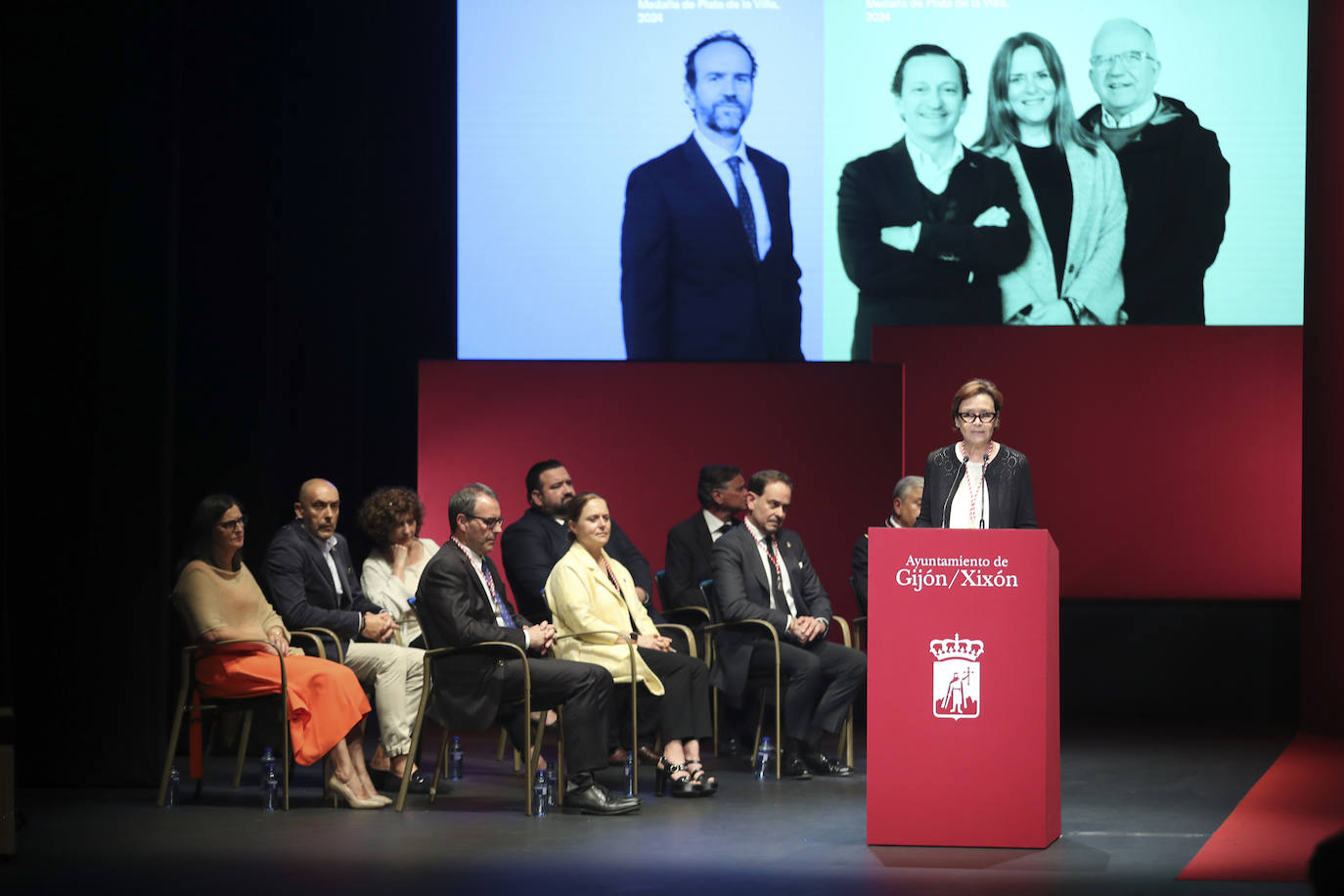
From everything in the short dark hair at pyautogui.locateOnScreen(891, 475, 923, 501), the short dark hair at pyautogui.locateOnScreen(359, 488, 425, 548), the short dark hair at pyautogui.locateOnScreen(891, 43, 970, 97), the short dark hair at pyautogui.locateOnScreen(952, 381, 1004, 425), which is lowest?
the short dark hair at pyautogui.locateOnScreen(359, 488, 425, 548)

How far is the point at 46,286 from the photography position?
5.95 meters

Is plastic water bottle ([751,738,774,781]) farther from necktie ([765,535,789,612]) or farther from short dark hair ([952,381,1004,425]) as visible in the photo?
short dark hair ([952,381,1004,425])

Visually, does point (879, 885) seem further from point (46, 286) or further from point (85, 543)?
point (46, 286)

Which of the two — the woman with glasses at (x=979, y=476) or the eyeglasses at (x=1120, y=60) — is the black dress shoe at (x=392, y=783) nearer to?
the woman with glasses at (x=979, y=476)

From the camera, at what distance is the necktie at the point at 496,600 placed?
5734mm

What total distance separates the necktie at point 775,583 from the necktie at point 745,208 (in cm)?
233

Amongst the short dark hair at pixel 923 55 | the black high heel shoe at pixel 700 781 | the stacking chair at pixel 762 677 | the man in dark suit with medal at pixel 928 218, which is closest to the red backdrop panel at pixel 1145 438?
the man in dark suit with medal at pixel 928 218

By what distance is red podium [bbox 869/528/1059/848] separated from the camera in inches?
186

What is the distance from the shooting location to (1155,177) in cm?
831

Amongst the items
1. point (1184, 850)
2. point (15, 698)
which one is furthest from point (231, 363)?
point (1184, 850)

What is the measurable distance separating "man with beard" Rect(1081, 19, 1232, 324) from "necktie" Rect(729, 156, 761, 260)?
1.65m

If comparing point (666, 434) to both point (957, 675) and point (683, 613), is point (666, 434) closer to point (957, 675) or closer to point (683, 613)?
point (683, 613)

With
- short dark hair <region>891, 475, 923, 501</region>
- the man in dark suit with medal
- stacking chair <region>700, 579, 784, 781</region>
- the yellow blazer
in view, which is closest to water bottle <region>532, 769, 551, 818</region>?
the yellow blazer

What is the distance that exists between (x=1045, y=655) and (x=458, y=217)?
14.8ft
